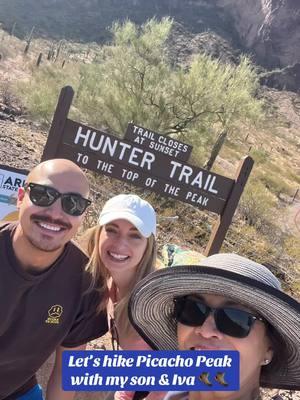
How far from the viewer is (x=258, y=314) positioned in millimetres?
1464

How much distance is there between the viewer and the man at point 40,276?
2129 mm

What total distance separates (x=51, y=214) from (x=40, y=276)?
278 mm

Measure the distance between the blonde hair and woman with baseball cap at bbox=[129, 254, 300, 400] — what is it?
761mm

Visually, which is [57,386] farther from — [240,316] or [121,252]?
[240,316]

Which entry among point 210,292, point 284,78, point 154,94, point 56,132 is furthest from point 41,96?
point 284,78

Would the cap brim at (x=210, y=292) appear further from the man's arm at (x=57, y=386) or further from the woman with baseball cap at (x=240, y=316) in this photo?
the man's arm at (x=57, y=386)

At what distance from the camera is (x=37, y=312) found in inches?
85.1

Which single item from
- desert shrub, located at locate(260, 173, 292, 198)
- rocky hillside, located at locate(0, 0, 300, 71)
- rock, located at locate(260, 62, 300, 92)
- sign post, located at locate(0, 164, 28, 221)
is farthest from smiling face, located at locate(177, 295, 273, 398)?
rock, located at locate(260, 62, 300, 92)

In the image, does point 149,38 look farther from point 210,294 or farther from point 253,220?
point 210,294

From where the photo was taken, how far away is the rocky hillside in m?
48.7

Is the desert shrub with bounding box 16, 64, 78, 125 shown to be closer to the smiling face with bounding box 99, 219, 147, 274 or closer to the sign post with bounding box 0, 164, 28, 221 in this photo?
the sign post with bounding box 0, 164, 28, 221

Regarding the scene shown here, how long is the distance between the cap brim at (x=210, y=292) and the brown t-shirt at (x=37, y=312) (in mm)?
494

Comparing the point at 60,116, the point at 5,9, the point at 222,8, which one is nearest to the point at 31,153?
the point at 60,116

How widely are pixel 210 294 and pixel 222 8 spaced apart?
207 ft
